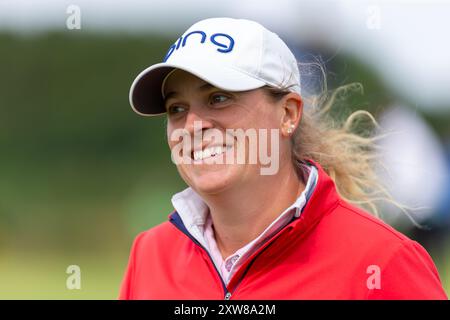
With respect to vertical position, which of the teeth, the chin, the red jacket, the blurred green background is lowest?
the red jacket

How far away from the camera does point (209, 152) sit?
207 cm

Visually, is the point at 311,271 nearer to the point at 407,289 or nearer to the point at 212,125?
the point at 407,289

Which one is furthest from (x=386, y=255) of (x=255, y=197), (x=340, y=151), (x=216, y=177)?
(x=340, y=151)

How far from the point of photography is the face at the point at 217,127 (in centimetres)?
205

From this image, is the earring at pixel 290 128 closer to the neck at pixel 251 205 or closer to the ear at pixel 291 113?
the ear at pixel 291 113

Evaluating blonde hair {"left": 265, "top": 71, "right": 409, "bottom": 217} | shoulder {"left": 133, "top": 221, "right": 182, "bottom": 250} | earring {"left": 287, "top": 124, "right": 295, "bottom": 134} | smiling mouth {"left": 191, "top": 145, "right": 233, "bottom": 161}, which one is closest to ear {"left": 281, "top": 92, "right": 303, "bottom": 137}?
earring {"left": 287, "top": 124, "right": 295, "bottom": 134}

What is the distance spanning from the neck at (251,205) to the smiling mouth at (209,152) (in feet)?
0.43

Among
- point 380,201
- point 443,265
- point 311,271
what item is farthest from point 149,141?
point 311,271

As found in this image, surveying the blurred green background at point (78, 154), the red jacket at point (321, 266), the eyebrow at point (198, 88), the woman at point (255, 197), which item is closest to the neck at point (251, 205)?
the woman at point (255, 197)

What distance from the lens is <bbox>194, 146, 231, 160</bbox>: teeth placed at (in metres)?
2.05

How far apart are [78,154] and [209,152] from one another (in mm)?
9223

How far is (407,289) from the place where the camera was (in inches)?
74.8

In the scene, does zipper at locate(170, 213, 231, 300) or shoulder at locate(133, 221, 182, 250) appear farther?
shoulder at locate(133, 221, 182, 250)

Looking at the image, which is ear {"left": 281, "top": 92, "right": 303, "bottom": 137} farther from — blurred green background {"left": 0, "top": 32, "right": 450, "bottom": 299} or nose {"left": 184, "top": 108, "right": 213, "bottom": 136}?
blurred green background {"left": 0, "top": 32, "right": 450, "bottom": 299}
